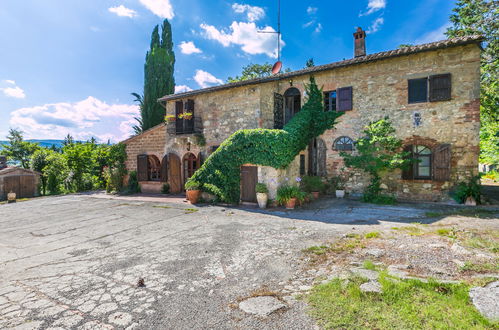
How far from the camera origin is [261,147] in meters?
10.1

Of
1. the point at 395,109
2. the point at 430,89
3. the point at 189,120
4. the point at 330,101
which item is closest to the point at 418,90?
the point at 430,89

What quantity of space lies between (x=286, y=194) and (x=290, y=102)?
681 centimetres

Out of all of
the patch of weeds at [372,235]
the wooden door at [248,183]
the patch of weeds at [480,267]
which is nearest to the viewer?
the patch of weeds at [480,267]

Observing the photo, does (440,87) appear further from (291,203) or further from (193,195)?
(193,195)

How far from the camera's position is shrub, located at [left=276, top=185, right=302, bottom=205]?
9766 mm

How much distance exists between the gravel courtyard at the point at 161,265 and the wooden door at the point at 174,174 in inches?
236

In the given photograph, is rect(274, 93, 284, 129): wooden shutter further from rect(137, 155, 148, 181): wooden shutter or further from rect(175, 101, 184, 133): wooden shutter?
rect(137, 155, 148, 181): wooden shutter

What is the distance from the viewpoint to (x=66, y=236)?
266 inches

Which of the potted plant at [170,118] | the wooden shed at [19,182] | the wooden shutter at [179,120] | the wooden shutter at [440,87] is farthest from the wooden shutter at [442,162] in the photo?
the wooden shed at [19,182]

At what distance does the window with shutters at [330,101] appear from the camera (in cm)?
1221

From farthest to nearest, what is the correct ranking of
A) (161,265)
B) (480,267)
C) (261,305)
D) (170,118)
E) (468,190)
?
(170,118) → (468,190) → (161,265) → (480,267) → (261,305)

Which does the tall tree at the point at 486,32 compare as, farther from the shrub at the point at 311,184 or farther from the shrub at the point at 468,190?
the shrub at the point at 311,184

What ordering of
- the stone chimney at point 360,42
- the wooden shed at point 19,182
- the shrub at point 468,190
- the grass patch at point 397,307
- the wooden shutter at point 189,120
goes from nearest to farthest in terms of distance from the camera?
1. the grass patch at point 397,307
2. the shrub at point 468,190
3. the stone chimney at point 360,42
4. the wooden shutter at point 189,120
5. the wooden shed at point 19,182

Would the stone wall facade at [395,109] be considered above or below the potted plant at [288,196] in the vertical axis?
above
